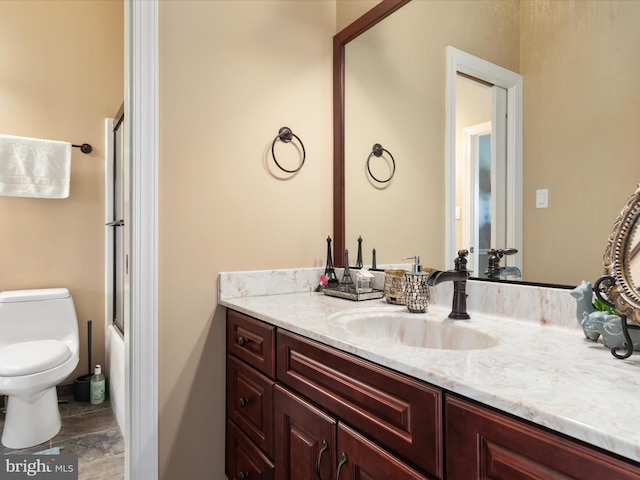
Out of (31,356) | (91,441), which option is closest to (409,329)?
(91,441)

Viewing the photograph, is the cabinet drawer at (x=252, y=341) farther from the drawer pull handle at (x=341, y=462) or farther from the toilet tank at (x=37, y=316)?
the toilet tank at (x=37, y=316)

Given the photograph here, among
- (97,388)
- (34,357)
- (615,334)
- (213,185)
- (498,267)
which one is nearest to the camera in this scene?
(615,334)

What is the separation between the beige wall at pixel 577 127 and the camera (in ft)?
3.08

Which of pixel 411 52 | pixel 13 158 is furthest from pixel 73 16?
pixel 411 52

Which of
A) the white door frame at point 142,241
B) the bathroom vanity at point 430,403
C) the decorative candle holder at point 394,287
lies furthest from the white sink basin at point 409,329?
the white door frame at point 142,241

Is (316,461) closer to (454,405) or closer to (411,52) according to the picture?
(454,405)

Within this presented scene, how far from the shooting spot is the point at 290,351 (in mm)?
1112

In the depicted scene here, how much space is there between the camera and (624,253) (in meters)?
0.82

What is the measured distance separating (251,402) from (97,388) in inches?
65.8

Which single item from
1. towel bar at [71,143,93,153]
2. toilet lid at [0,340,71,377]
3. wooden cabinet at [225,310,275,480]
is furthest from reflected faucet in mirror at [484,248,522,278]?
towel bar at [71,143,93,153]

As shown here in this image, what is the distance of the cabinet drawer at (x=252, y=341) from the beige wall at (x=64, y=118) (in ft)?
5.39

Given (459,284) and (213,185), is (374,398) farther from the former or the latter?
(213,185)

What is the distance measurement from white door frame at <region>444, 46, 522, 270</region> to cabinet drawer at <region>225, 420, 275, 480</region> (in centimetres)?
89

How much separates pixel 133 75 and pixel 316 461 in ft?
4.53
